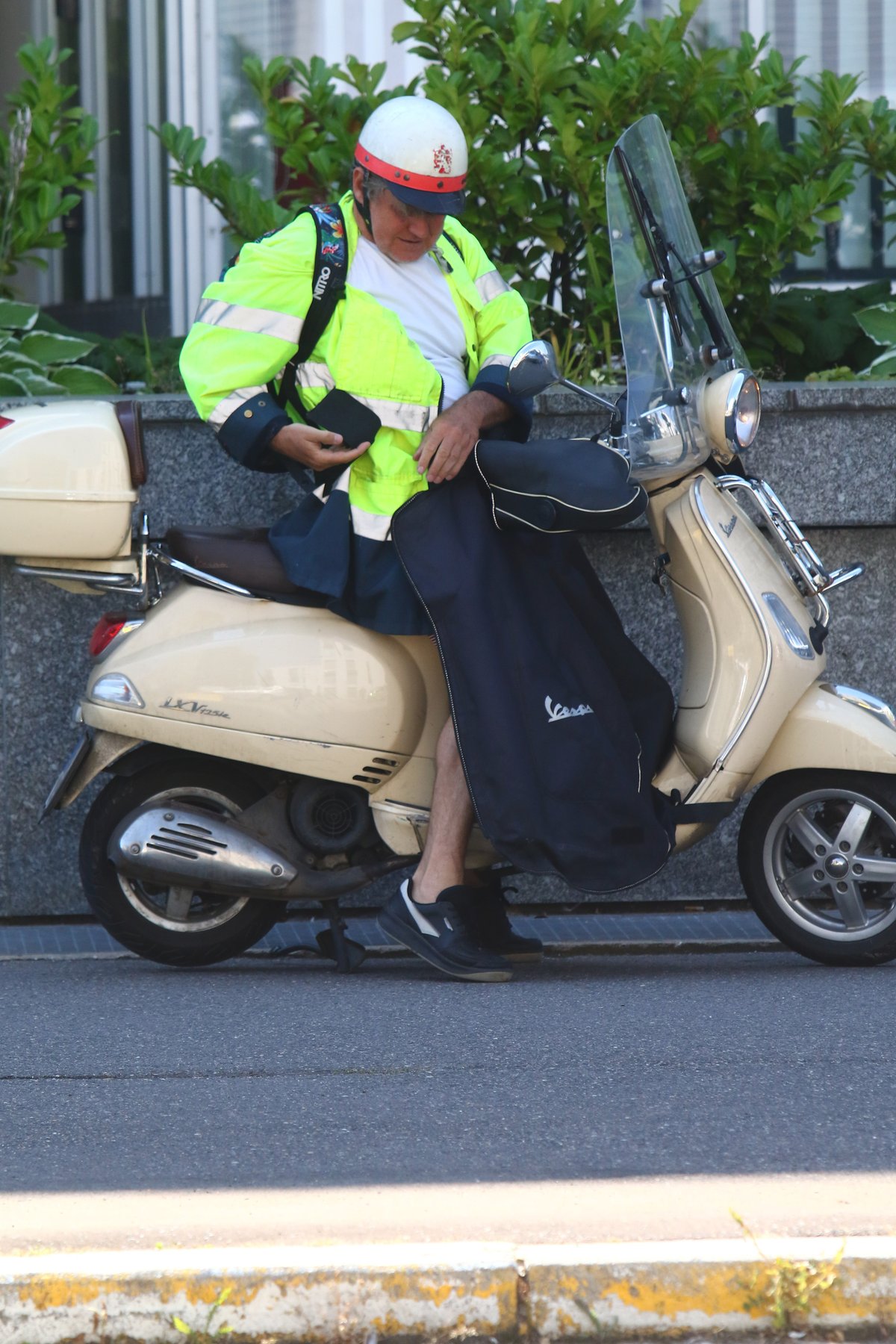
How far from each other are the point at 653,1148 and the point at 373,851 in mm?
1593

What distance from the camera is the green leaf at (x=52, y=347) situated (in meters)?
6.17

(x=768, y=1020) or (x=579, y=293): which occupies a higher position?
(x=579, y=293)

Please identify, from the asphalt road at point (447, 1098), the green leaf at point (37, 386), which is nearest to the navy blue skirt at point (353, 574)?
the asphalt road at point (447, 1098)

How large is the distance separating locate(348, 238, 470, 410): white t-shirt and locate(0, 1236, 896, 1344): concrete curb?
92.9 inches

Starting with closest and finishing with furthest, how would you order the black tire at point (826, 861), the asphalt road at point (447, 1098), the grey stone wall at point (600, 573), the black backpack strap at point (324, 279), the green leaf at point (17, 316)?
the asphalt road at point (447, 1098)
the black backpack strap at point (324, 279)
the black tire at point (826, 861)
the grey stone wall at point (600, 573)
the green leaf at point (17, 316)

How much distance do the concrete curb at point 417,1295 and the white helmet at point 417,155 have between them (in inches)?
97.6

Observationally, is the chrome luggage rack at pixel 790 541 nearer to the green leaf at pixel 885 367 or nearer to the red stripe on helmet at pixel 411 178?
the red stripe on helmet at pixel 411 178

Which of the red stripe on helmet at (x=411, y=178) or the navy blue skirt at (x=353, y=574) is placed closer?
the red stripe on helmet at (x=411, y=178)

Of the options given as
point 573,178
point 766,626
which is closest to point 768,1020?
point 766,626

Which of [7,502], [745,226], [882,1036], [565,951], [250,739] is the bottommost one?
[565,951]

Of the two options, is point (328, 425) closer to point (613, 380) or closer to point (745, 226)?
point (613, 380)

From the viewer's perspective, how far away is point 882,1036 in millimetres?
3729

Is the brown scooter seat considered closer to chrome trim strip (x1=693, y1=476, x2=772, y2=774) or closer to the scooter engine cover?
the scooter engine cover

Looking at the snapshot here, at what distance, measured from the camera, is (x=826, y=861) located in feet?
14.3
